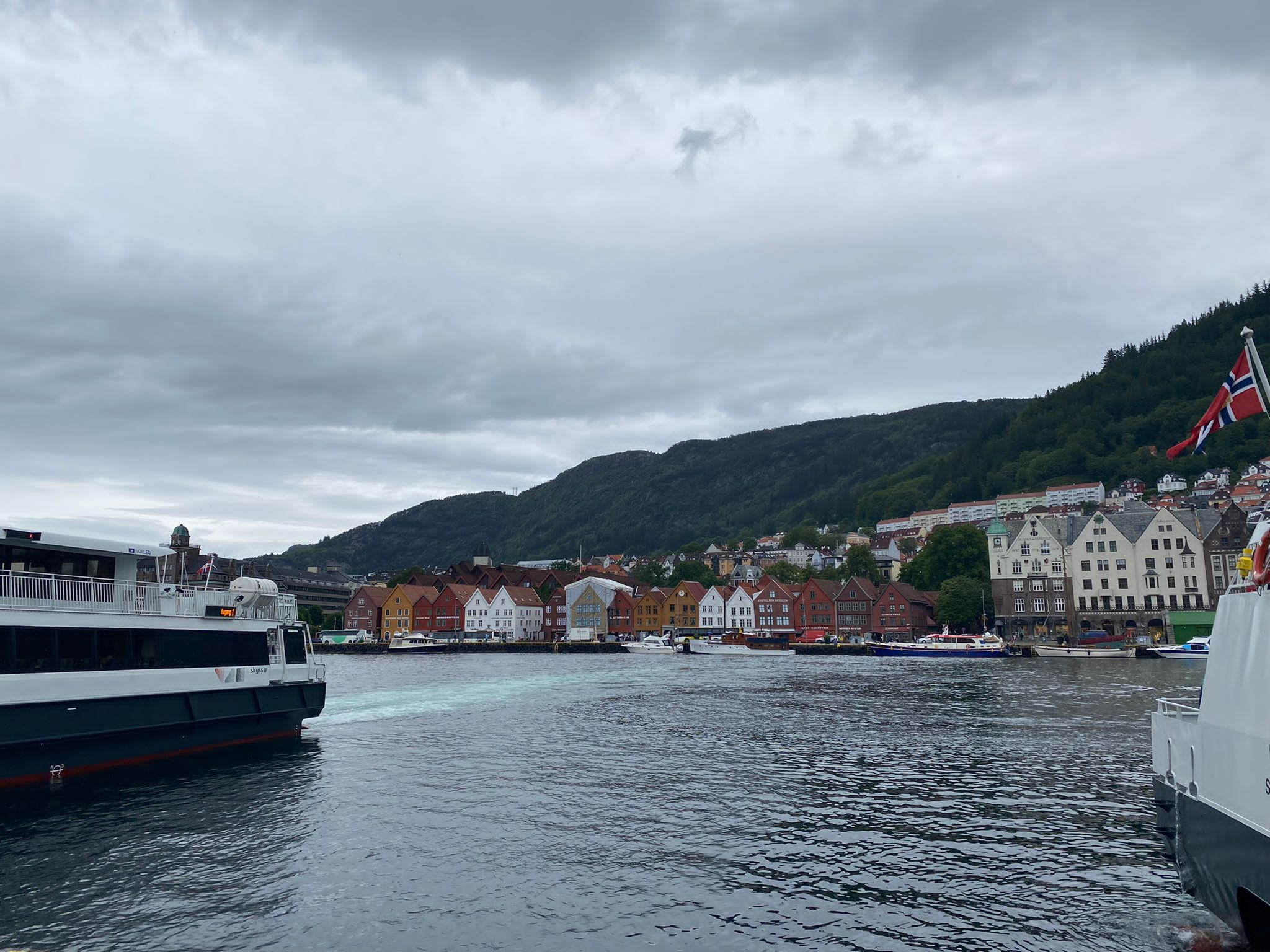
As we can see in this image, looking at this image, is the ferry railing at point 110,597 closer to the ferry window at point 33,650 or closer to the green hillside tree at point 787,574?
the ferry window at point 33,650

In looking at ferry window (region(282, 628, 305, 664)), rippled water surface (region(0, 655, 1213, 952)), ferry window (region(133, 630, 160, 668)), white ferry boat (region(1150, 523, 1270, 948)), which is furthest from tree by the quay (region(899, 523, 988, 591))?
white ferry boat (region(1150, 523, 1270, 948))

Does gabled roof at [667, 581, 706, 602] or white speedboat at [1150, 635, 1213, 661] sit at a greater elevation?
gabled roof at [667, 581, 706, 602]

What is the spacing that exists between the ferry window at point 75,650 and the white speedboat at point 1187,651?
3785 inches

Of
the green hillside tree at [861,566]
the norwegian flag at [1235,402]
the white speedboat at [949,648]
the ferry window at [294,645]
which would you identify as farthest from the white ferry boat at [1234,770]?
the green hillside tree at [861,566]

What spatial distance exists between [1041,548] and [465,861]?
129543 mm

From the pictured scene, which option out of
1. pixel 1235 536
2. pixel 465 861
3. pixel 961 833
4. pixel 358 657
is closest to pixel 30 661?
pixel 465 861

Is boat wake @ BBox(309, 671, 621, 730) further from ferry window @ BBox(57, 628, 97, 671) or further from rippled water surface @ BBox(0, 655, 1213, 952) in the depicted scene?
ferry window @ BBox(57, 628, 97, 671)

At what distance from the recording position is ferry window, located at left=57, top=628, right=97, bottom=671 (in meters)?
26.2

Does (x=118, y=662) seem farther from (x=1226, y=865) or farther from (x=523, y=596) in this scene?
(x=523, y=596)

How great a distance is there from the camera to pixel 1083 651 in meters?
103

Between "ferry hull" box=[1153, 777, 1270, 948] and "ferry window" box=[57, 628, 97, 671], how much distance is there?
2865 centimetres

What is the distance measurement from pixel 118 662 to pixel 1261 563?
30.2 m

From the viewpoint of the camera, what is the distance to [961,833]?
21359 millimetres

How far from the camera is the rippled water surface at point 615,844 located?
1524 cm
